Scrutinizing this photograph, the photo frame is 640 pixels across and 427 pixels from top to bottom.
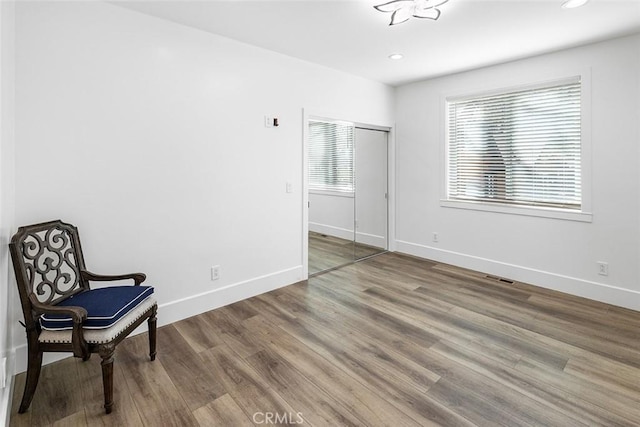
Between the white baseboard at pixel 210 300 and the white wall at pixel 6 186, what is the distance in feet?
1.26

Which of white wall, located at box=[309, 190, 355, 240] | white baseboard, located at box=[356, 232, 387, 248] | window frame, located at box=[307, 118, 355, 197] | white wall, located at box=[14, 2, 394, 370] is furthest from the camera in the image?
white baseboard, located at box=[356, 232, 387, 248]

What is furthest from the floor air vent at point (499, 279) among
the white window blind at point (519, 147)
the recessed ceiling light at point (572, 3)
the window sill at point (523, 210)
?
the recessed ceiling light at point (572, 3)

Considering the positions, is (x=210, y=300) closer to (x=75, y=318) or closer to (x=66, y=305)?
(x=66, y=305)

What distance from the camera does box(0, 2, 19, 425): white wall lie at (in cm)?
169

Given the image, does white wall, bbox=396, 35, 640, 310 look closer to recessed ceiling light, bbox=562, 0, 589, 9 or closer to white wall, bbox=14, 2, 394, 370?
recessed ceiling light, bbox=562, 0, 589, 9

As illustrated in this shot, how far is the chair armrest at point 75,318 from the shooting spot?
1779 mm

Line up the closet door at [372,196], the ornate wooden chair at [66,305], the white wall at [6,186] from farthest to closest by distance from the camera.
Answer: the closet door at [372,196], the ornate wooden chair at [66,305], the white wall at [6,186]

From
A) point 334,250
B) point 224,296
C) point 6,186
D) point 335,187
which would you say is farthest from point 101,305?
point 334,250

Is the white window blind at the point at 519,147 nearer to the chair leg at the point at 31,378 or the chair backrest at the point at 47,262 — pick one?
the chair backrest at the point at 47,262

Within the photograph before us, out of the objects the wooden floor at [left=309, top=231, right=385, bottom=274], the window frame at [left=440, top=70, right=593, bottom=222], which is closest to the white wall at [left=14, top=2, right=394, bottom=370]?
the wooden floor at [left=309, top=231, right=385, bottom=274]

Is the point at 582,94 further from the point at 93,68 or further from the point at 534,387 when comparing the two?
the point at 93,68

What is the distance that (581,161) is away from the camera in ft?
11.2

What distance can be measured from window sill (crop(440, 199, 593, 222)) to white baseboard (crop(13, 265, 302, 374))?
2.34 metres

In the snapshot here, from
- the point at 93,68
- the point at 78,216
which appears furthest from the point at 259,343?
the point at 93,68
